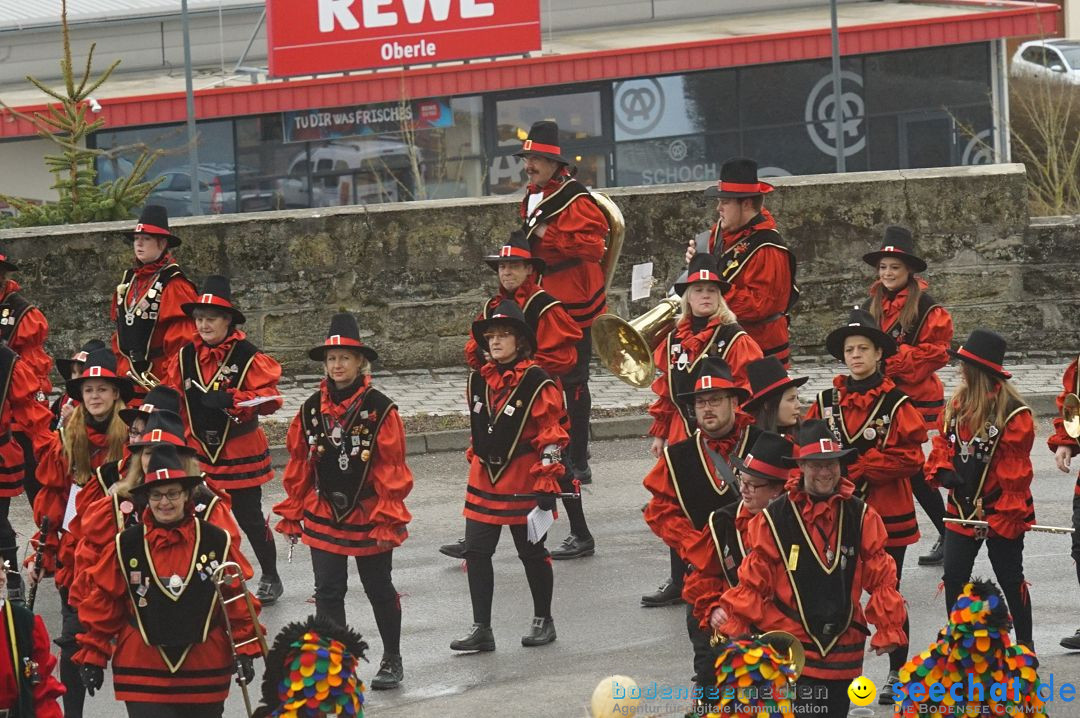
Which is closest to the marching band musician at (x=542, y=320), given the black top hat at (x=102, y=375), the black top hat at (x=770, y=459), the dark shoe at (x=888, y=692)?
the black top hat at (x=102, y=375)

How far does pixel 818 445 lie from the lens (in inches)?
301

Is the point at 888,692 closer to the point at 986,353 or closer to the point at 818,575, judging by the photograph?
the point at 818,575

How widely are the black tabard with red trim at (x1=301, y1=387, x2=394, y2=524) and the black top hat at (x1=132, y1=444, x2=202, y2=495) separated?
68.9 inches

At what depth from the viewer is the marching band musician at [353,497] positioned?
31.0 ft

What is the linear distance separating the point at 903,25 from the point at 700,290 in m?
20.4

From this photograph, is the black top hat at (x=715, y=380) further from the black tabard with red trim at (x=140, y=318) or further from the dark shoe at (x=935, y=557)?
the black tabard with red trim at (x=140, y=318)

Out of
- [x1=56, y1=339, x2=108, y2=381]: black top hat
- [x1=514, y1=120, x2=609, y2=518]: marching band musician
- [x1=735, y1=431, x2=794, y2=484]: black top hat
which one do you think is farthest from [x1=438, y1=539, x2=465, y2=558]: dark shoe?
[x1=735, y1=431, x2=794, y2=484]: black top hat

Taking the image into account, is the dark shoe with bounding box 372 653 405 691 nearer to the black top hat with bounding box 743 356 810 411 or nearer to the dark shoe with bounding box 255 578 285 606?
the dark shoe with bounding box 255 578 285 606

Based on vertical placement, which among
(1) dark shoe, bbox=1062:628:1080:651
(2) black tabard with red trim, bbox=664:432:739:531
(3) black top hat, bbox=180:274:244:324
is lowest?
(1) dark shoe, bbox=1062:628:1080:651

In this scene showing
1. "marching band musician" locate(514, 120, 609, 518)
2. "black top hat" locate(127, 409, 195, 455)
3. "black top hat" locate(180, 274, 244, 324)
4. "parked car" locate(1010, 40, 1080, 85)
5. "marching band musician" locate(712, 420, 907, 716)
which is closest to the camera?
"marching band musician" locate(712, 420, 907, 716)

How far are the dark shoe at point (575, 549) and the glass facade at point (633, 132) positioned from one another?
756 inches

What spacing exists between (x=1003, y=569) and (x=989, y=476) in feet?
1.57

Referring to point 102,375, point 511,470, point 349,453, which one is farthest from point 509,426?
point 102,375

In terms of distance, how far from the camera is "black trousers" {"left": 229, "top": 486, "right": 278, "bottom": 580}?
10922 mm
